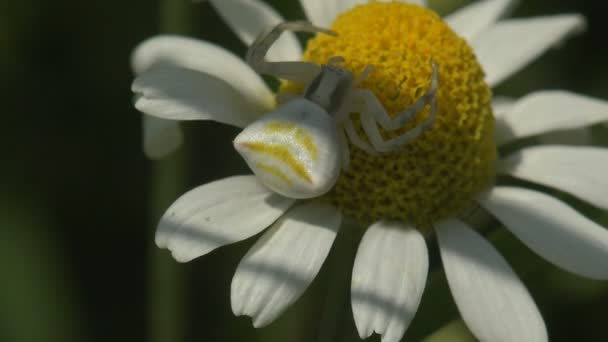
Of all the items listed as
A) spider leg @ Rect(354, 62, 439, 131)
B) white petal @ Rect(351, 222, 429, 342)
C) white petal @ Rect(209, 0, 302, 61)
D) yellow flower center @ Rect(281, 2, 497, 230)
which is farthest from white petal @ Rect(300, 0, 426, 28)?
white petal @ Rect(351, 222, 429, 342)

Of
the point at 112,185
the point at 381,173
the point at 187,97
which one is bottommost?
the point at 112,185

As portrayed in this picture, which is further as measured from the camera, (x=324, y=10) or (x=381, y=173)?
(x=324, y=10)

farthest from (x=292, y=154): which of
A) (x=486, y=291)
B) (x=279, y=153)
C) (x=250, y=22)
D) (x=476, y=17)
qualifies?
(x=476, y=17)

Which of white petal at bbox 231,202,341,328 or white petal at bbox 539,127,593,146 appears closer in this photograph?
white petal at bbox 231,202,341,328

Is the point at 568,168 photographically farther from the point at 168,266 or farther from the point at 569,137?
the point at 168,266

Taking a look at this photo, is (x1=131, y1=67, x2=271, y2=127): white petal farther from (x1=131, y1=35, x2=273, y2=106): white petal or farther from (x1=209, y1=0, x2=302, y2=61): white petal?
(x1=209, y1=0, x2=302, y2=61): white petal

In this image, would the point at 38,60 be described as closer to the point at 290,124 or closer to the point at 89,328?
the point at 89,328
